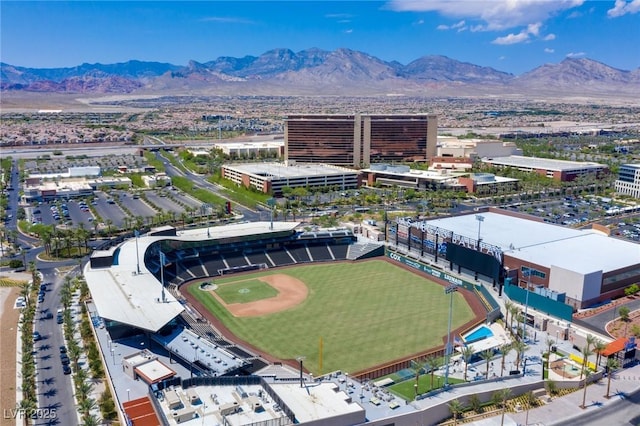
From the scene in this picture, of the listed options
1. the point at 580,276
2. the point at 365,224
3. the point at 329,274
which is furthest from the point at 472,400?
the point at 365,224

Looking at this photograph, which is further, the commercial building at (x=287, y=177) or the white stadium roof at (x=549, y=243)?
the commercial building at (x=287, y=177)

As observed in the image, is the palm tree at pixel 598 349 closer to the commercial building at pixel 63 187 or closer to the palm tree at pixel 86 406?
the palm tree at pixel 86 406

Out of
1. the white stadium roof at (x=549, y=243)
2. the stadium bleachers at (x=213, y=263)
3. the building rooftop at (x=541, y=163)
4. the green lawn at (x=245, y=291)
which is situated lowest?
the green lawn at (x=245, y=291)

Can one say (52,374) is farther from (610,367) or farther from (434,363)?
→ (610,367)

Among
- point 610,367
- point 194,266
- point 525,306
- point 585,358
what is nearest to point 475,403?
point 585,358

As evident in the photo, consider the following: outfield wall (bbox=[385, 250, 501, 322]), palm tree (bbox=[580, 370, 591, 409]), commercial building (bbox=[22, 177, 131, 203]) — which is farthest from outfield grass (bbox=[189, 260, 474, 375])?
commercial building (bbox=[22, 177, 131, 203])

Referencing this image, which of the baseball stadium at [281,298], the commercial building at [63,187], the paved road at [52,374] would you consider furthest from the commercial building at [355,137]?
the paved road at [52,374]

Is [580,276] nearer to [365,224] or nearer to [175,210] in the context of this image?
[365,224]
